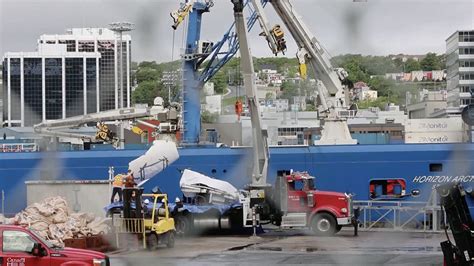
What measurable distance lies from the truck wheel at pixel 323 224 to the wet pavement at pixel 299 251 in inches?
20.6

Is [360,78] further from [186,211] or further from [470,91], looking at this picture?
[186,211]

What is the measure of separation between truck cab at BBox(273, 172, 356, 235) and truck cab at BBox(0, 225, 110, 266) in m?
15.3

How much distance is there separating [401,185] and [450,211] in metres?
22.6

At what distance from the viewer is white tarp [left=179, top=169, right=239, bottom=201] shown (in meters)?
33.3

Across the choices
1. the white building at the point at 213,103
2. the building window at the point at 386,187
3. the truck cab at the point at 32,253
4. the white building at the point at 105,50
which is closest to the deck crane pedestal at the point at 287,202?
the building window at the point at 386,187

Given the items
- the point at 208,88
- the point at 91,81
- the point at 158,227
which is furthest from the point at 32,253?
the point at 158,227

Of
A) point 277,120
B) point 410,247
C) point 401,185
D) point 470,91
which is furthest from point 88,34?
point 277,120

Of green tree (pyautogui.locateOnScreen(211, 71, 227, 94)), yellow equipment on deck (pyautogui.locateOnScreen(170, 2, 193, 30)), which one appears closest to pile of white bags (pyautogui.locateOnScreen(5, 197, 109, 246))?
green tree (pyautogui.locateOnScreen(211, 71, 227, 94))

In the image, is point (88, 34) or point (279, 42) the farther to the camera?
point (279, 42)

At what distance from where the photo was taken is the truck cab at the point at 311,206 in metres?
32.4

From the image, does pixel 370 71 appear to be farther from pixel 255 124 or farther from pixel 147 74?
pixel 255 124

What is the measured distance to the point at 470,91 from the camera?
10.6m

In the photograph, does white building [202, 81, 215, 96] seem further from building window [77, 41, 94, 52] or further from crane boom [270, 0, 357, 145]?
crane boom [270, 0, 357, 145]

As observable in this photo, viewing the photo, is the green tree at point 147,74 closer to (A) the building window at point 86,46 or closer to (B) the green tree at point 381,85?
(A) the building window at point 86,46
